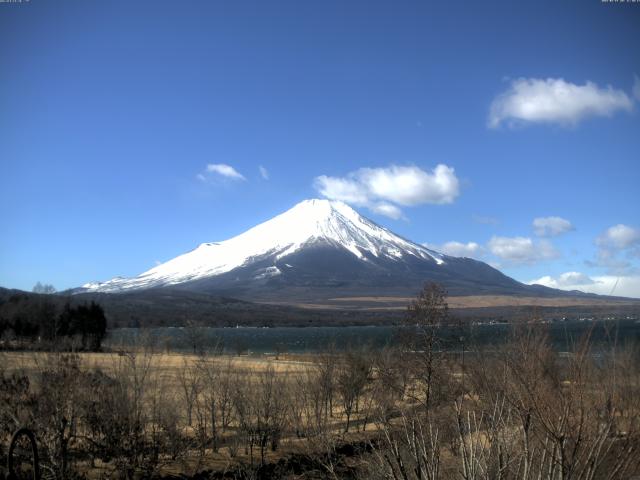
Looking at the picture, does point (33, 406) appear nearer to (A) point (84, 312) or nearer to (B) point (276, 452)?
(B) point (276, 452)

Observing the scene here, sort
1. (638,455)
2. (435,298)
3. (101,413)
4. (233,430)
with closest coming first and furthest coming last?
1. (638,455)
2. (101,413)
3. (435,298)
4. (233,430)

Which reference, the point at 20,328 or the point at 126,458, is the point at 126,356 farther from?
the point at 20,328

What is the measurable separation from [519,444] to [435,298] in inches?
607

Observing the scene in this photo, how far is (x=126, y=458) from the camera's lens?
15.7 m

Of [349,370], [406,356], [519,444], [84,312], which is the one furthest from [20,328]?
[519,444]

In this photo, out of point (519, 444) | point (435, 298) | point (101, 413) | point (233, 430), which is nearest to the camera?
point (519, 444)

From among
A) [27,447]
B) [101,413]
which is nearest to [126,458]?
[101,413]

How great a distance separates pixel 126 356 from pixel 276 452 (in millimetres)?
6923

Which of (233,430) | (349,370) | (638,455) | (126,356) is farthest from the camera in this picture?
(349,370)

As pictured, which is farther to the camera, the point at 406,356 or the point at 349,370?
the point at 349,370

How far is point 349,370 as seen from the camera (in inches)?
1159

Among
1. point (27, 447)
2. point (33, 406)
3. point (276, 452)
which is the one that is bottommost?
point (276, 452)

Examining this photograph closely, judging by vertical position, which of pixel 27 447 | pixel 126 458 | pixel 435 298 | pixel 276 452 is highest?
pixel 435 298

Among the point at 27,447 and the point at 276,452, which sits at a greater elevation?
the point at 27,447
